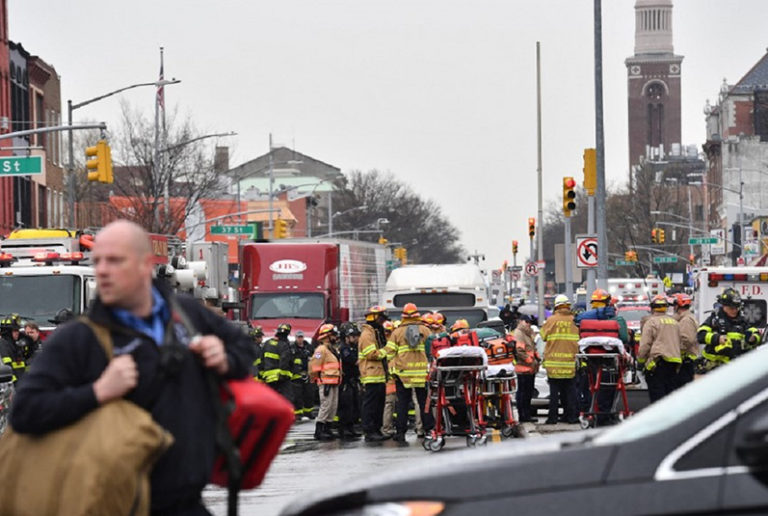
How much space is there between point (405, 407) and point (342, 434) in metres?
2.25

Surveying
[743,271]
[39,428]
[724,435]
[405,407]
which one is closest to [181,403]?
[39,428]

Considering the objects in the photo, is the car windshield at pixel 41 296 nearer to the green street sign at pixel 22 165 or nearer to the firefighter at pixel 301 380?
the firefighter at pixel 301 380

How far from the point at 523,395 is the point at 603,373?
8.18 ft

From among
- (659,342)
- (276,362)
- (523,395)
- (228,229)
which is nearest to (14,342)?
(276,362)

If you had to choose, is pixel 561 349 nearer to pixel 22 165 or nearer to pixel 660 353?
pixel 660 353

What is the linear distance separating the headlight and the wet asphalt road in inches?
257

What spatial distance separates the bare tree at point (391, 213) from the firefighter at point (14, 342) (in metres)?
104

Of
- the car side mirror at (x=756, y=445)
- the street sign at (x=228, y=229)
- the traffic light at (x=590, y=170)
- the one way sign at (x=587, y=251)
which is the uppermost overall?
the traffic light at (x=590, y=170)

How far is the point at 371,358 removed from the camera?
75.8 ft

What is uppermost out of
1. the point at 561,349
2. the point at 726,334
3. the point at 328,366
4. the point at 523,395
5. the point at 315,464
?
the point at 726,334

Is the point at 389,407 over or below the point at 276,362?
below

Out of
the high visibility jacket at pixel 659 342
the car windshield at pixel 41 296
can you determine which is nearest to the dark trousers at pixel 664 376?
the high visibility jacket at pixel 659 342

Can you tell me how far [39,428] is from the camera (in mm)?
5863

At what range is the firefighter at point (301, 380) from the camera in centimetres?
2819
